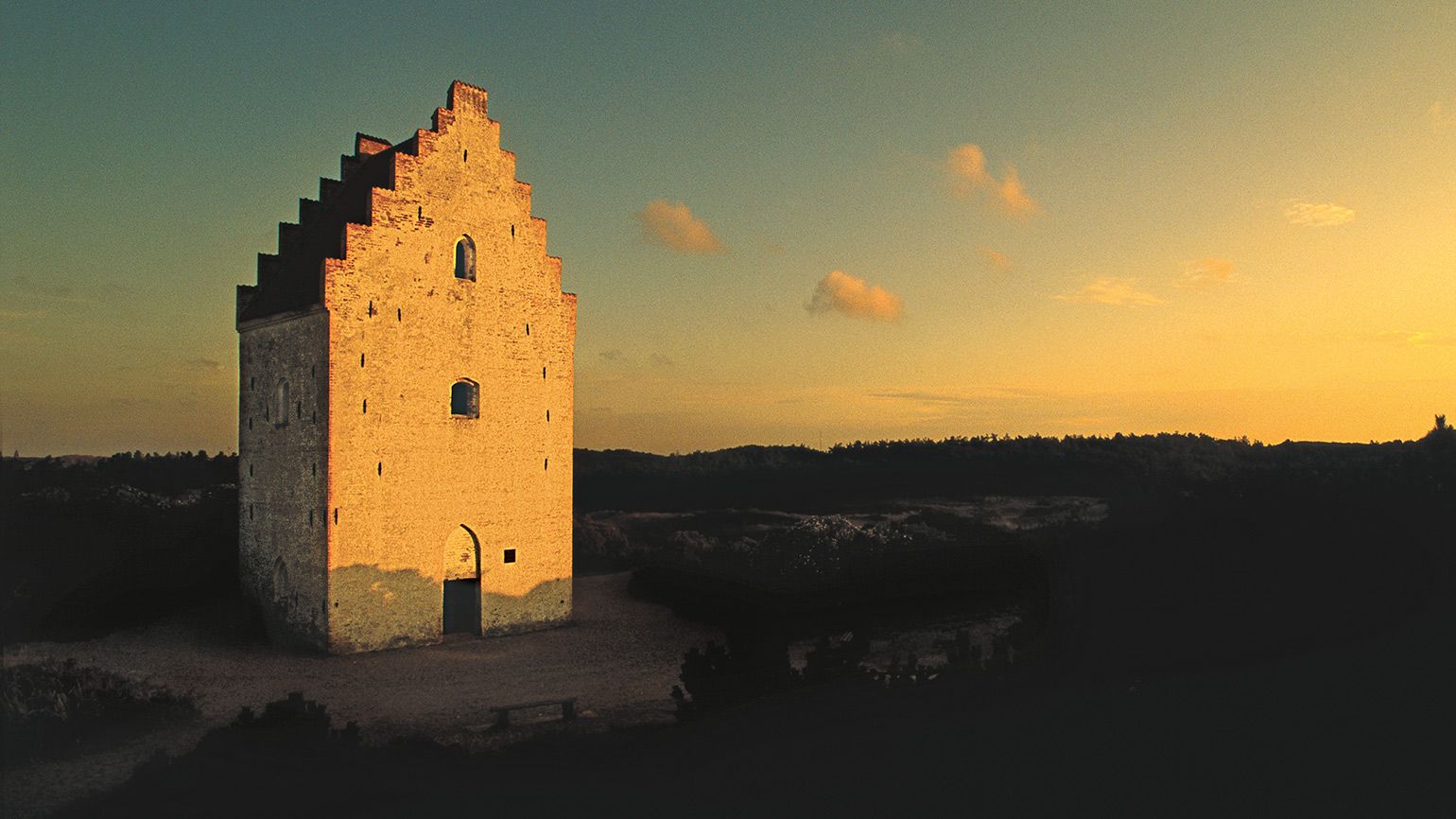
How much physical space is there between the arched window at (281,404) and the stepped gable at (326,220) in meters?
1.79

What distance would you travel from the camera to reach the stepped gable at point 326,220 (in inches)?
771

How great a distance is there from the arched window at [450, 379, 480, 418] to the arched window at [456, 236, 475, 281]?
259 centimetres

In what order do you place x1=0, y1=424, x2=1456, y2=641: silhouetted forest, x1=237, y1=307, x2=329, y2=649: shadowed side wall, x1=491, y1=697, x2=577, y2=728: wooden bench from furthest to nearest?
1. x1=237, y1=307, x2=329, y2=649: shadowed side wall
2. x1=0, y1=424, x2=1456, y2=641: silhouetted forest
3. x1=491, y1=697, x2=577, y2=728: wooden bench

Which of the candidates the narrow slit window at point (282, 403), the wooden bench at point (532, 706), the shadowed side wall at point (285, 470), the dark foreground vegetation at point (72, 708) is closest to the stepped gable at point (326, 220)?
the shadowed side wall at point (285, 470)

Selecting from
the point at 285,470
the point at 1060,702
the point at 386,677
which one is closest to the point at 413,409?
the point at 285,470

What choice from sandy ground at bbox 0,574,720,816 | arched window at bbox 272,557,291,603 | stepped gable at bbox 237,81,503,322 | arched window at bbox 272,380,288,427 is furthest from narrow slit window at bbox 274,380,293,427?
sandy ground at bbox 0,574,720,816

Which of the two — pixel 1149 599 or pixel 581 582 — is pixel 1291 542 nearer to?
pixel 1149 599

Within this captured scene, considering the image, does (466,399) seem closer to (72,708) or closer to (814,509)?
(72,708)

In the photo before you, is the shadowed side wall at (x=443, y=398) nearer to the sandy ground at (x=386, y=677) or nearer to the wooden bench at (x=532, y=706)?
the sandy ground at (x=386, y=677)

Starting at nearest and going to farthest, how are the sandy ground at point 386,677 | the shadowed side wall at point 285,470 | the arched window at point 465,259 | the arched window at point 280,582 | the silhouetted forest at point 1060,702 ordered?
the silhouetted forest at point 1060,702 → the sandy ground at point 386,677 → the shadowed side wall at point 285,470 → the arched window at point 280,582 → the arched window at point 465,259

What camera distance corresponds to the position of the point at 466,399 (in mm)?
20594

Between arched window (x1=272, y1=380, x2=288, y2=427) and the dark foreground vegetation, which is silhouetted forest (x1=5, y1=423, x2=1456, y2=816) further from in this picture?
arched window (x1=272, y1=380, x2=288, y2=427)

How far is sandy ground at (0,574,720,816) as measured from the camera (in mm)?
12756

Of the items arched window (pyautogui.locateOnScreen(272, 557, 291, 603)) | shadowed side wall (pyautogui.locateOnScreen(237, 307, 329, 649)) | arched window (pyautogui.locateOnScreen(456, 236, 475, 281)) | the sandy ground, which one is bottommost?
the sandy ground
